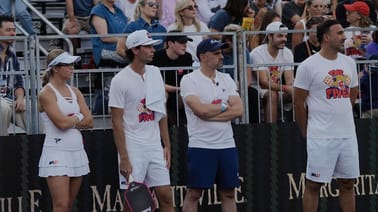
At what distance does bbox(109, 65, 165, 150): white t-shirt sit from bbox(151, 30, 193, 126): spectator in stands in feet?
3.82

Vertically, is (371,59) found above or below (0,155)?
above

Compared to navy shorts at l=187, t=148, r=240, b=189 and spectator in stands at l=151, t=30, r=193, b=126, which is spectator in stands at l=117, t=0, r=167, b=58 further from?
navy shorts at l=187, t=148, r=240, b=189

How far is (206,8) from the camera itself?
1440cm

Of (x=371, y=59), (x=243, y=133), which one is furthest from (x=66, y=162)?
(x=371, y=59)

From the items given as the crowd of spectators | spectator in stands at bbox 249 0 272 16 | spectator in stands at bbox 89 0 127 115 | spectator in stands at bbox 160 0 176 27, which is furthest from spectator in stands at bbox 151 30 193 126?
spectator in stands at bbox 249 0 272 16

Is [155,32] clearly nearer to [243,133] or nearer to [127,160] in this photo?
[243,133]

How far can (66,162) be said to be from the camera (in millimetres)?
10234

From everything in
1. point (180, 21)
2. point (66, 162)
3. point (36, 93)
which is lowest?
point (66, 162)

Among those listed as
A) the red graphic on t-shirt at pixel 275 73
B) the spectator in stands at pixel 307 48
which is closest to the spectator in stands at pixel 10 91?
the red graphic on t-shirt at pixel 275 73

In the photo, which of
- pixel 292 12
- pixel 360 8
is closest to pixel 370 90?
pixel 360 8

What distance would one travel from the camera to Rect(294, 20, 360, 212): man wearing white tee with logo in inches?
412

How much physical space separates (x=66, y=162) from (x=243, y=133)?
2.27 m

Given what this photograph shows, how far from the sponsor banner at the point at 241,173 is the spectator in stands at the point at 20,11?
2.76 metres

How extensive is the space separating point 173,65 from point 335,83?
1.91 metres
